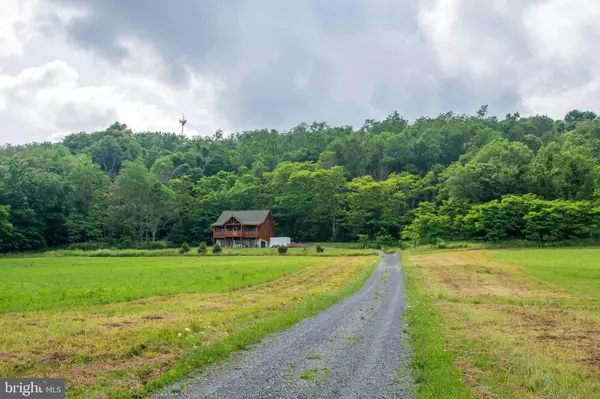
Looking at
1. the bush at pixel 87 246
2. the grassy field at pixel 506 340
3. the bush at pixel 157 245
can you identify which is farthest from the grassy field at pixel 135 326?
the bush at pixel 87 246

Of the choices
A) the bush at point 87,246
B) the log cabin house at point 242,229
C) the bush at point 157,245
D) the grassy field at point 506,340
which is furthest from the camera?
the log cabin house at point 242,229

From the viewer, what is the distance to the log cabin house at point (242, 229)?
94500mm

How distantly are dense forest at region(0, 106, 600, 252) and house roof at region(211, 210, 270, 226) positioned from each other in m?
6.20

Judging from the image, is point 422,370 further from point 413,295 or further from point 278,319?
point 413,295

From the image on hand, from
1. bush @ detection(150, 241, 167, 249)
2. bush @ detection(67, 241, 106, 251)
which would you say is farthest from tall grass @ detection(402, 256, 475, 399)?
bush @ detection(67, 241, 106, 251)

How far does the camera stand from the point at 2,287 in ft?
79.7

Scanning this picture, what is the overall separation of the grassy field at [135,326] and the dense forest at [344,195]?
61.8 meters

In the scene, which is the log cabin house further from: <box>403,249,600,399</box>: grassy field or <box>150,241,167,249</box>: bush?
<box>403,249,600,399</box>: grassy field

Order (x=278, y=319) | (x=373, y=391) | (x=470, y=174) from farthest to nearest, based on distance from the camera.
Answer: (x=470, y=174)
(x=278, y=319)
(x=373, y=391)

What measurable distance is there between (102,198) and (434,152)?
9343cm

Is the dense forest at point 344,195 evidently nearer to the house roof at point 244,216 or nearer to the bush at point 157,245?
the bush at point 157,245

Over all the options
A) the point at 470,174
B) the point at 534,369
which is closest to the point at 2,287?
the point at 534,369

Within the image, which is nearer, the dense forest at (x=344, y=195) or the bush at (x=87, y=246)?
the dense forest at (x=344, y=195)

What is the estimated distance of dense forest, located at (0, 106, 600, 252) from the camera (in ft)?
257
